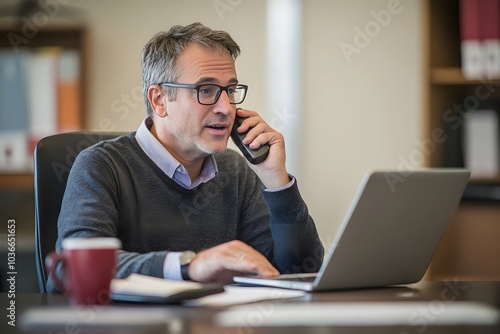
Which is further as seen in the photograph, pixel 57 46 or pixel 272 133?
pixel 57 46

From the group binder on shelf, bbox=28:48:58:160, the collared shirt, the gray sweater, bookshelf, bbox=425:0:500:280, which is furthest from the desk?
binder on shelf, bbox=28:48:58:160

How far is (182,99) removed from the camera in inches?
78.8

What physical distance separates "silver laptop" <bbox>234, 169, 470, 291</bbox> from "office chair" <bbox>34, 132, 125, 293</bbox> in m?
0.53

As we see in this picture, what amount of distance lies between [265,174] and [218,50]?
341mm

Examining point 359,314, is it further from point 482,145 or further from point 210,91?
point 482,145

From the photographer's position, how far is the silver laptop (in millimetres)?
1329

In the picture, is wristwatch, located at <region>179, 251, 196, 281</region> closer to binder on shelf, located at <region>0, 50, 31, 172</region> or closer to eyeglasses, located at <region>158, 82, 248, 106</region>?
eyeglasses, located at <region>158, 82, 248, 106</region>

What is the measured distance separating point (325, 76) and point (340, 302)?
7.58 feet

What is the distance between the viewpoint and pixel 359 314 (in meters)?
1.16

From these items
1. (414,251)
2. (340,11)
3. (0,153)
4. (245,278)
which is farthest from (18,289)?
(340,11)

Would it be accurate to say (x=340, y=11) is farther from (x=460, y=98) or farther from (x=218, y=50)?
(x=218, y=50)

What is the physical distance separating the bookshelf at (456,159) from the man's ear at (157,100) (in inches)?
53.3

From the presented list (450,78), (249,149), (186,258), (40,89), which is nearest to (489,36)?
(450,78)

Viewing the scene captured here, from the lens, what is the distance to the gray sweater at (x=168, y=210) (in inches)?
67.2
